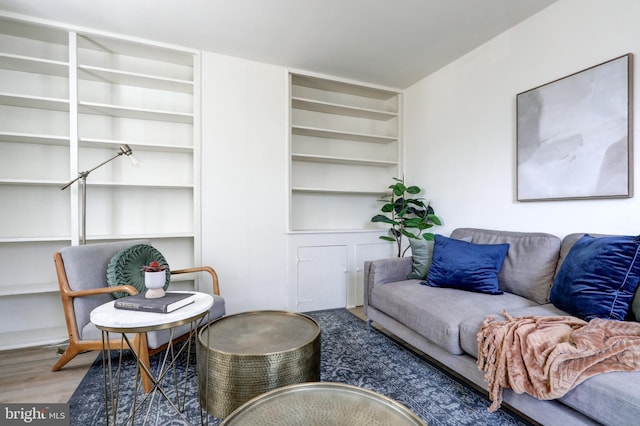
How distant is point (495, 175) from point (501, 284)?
3.10 feet

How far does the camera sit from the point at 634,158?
1755 millimetres

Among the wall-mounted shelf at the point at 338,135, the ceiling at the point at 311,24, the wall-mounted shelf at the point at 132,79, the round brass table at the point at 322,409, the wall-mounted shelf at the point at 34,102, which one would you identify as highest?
the ceiling at the point at 311,24

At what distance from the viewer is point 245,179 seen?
300 centimetres

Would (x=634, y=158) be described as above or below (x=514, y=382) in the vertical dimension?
above

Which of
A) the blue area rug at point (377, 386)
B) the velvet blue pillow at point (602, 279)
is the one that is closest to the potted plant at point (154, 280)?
the blue area rug at point (377, 386)

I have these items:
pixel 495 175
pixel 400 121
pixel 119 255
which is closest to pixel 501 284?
pixel 495 175

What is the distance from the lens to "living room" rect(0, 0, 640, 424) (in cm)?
236

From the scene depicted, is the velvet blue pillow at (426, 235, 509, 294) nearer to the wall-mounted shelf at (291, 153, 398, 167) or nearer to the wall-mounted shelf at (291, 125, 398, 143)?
the wall-mounted shelf at (291, 153, 398, 167)

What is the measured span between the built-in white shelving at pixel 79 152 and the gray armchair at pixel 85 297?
2.09 feet

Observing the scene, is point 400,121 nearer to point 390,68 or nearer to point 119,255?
point 390,68

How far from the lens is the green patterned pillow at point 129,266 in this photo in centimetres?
194

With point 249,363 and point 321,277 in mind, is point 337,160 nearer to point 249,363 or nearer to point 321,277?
point 321,277

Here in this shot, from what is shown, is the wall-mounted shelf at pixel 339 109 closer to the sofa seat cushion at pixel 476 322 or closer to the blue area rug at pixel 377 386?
the blue area rug at pixel 377 386

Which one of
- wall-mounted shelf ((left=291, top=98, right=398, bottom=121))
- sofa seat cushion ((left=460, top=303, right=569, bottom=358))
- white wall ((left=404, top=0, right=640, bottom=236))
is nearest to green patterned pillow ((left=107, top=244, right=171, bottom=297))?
sofa seat cushion ((left=460, top=303, right=569, bottom=358))
